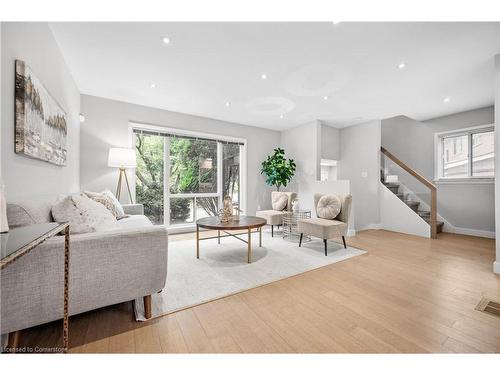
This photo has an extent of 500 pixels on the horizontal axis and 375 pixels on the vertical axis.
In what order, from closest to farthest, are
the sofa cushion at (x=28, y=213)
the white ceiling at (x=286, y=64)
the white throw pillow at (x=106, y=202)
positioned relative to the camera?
the sofa cushion at (x=28, y=213), the white ceiling at (x=286, y=64), the white throw pillow at (x=106, y=202)

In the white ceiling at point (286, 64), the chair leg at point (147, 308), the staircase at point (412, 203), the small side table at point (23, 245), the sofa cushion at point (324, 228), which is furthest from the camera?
the staircase at point (412, 203)

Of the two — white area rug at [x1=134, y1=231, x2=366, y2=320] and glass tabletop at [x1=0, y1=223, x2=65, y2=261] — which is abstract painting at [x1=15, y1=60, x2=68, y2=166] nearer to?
glass tabletop at [x1=0, y1=223, x2=65, y2=261]

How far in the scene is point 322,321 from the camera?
1.58 meters

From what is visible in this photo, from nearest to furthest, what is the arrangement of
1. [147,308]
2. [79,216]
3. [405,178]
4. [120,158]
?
[79,216] < [147,308] < [120,158] < [405,178]

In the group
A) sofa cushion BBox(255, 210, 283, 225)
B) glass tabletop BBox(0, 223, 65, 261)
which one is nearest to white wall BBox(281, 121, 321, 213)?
sofa cushion BBox(255, 210, 283, 225)

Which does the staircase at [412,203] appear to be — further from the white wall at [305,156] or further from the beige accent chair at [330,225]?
the beige accent chair at [330,225]

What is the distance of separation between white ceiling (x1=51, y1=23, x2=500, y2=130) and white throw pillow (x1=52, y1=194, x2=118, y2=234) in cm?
168

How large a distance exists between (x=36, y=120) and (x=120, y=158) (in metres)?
1.63

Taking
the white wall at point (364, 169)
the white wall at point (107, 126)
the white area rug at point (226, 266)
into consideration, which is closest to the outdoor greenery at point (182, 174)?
the white wall at point (107, 126)

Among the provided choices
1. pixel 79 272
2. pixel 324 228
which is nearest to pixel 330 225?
pixel 324 228

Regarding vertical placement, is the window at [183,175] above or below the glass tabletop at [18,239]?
above

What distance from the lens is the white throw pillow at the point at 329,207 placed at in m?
3.34

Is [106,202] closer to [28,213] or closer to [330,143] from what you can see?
[28,213]
